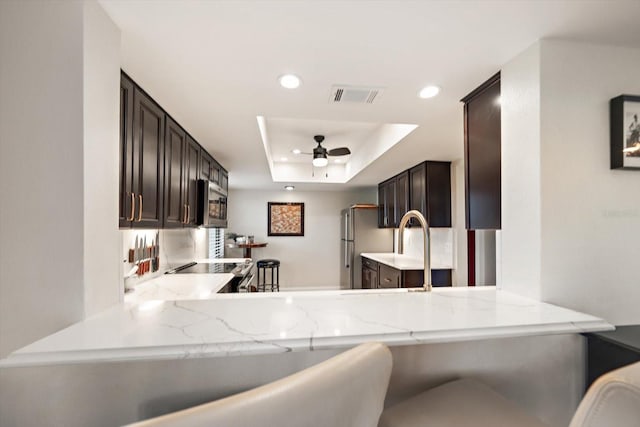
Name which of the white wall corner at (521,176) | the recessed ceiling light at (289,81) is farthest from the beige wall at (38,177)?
the white wall corner at (521,176)

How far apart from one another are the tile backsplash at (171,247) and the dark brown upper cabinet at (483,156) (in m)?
2.07

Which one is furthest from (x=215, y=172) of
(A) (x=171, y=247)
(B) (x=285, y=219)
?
(B) (x=285, y=219)

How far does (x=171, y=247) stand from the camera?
3.00 m

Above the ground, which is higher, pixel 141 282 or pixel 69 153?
pixel 69 153

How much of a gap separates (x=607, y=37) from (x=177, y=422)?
1982mm

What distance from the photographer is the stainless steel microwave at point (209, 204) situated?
295 cm

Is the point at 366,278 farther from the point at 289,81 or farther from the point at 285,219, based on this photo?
the point at 289,81

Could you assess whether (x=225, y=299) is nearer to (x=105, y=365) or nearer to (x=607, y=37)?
(x=105, y=365)

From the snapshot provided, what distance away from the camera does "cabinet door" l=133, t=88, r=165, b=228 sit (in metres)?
1.69

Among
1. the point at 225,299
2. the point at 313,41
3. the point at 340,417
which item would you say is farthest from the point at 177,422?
Result: the point at 313,41

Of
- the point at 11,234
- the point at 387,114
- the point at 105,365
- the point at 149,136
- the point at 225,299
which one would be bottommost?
the point at 105,365

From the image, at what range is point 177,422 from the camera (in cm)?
43

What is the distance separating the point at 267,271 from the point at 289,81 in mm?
4764

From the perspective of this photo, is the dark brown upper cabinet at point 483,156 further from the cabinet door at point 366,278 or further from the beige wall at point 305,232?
the beige wall at point 305,232
